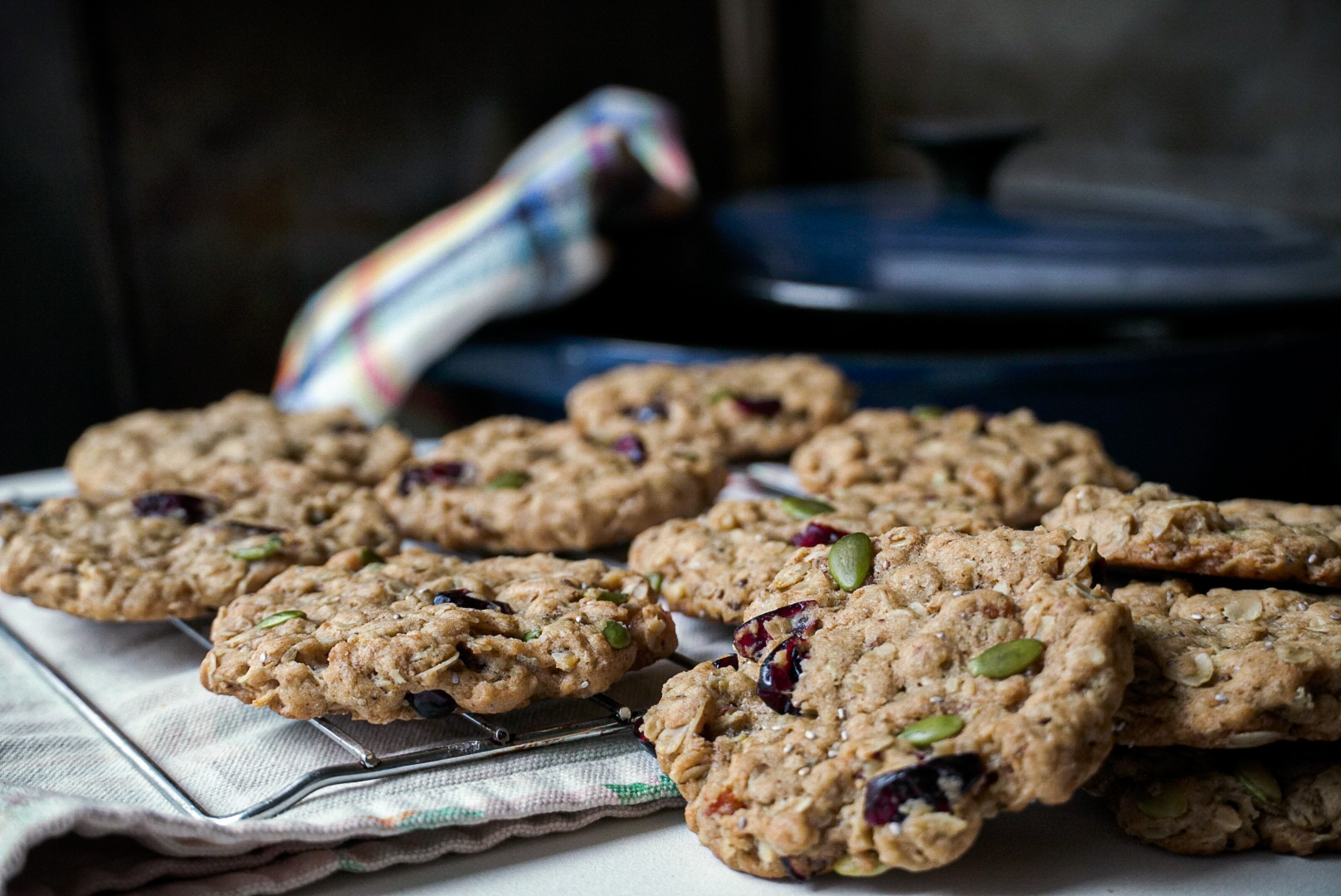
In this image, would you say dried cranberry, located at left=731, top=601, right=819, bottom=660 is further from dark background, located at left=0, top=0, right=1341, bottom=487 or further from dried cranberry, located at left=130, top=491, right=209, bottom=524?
dark background, located at left=0, top=0, right=1341, bottom=487

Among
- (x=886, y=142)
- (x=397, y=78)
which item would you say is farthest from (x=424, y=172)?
(x=886, y=142)

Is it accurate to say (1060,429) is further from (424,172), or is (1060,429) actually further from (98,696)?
(424,172)

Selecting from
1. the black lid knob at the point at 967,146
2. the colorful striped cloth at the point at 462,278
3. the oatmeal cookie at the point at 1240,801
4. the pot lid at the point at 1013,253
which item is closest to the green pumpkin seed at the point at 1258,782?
the oatmeal cookie at the point at 1240,801

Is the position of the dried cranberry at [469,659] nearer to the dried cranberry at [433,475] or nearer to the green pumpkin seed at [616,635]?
the green pumpkin seed at [616,635]

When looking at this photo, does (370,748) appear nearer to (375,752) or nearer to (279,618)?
(375,752)

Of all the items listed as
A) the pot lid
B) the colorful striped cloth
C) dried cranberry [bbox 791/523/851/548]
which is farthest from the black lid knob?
dried cranberry [bbox 791/523/851/548]

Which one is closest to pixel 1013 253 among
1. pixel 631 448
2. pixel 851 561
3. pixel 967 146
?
pixel 967 146
